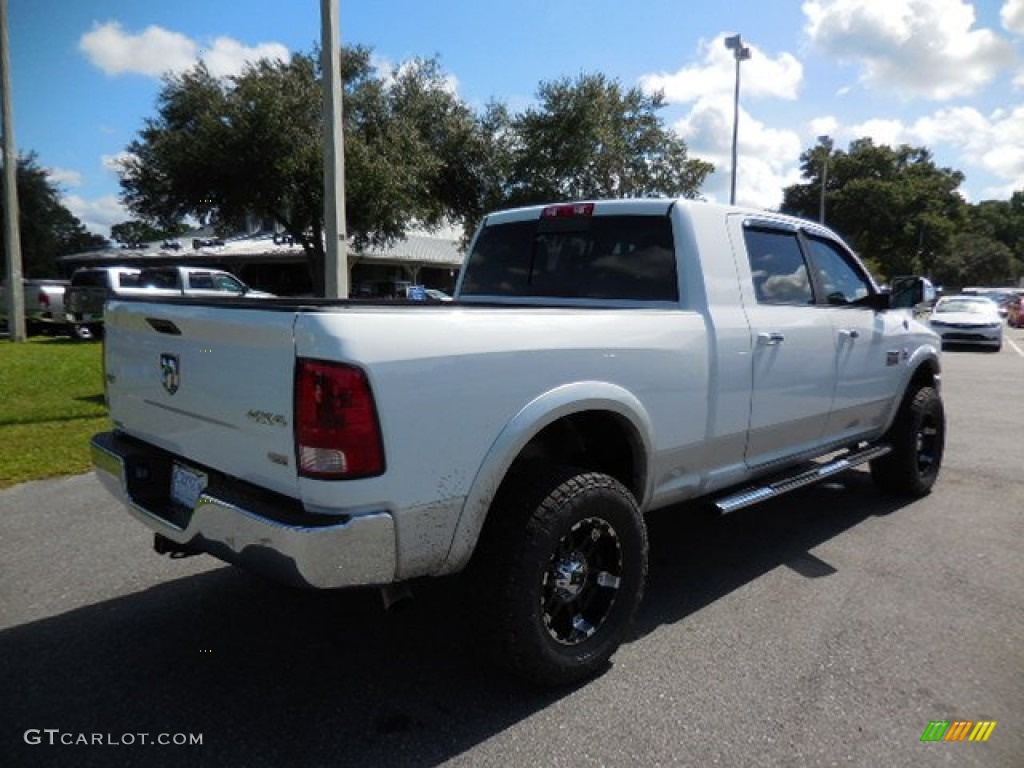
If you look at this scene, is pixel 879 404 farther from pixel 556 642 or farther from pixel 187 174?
pixel 187 174

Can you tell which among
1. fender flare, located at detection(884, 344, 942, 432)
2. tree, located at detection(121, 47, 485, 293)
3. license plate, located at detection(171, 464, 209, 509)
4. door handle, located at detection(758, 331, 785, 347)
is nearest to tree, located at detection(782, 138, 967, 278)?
tree, located at detection(121, 47, 485, 293)

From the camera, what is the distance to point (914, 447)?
5.30 m

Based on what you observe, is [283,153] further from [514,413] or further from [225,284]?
[514,413]

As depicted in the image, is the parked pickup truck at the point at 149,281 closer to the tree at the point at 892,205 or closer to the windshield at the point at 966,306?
the windshield at the point at 966,306

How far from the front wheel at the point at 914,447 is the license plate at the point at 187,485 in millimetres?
4628

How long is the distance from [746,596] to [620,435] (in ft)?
4.03

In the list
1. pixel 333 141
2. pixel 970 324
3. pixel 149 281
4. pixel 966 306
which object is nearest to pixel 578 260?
pixel 333 141

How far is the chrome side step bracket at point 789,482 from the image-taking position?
3584mm

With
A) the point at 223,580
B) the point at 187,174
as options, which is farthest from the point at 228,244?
the point at 223,580

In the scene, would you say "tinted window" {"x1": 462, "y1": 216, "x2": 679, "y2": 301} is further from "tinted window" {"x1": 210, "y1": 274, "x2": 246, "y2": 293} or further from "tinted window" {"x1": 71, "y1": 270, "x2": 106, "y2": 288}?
"tinted window" {"x1": 71, "y1": 270, "x2": 106, "y2": 288}

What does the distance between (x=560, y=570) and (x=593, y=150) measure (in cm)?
2440

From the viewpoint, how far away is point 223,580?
3.86m

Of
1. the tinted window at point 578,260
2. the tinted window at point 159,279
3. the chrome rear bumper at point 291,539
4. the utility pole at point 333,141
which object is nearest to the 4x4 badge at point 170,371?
the chrome rear bumper at point 291,539

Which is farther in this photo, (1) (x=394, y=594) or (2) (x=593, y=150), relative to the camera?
(2) (x=593, y=150)
